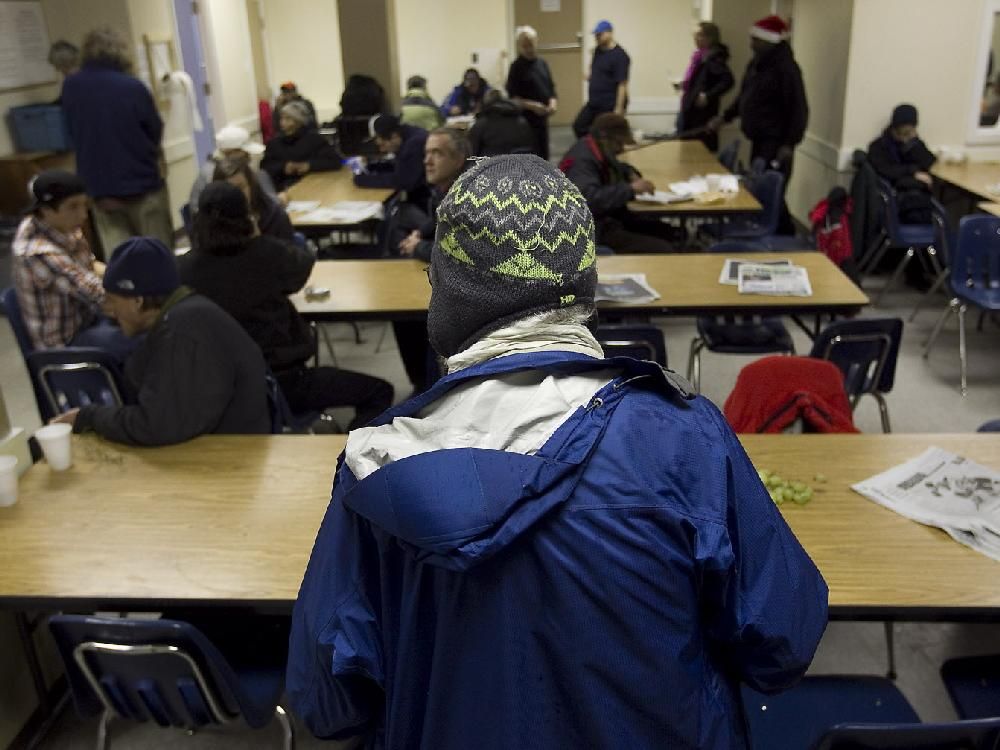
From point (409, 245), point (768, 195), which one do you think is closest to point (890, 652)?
point (409, 245)

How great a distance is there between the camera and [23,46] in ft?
21.7

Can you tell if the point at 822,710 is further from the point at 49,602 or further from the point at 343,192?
the point at 343,192

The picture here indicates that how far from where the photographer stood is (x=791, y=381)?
99.4 inches

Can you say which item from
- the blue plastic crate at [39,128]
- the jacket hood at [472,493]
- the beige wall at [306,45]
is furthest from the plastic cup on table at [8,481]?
the beige wall at [306,45]

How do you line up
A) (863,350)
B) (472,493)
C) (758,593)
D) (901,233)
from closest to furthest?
(472,493), (758,593), (863,350), (901,233)

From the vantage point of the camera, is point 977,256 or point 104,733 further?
point 977,256

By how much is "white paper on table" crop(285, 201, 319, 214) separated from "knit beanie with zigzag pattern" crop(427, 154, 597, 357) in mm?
4267

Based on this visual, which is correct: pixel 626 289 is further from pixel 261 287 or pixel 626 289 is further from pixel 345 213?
pixel 345 213

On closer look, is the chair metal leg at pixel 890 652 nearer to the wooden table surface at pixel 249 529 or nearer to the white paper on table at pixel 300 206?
the wooden table surface at pixel 249 529

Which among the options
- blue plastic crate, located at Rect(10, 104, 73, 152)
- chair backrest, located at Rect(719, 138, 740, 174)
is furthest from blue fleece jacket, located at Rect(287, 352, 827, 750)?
blue plastic crate, located at Rect(10, 104, 73, 152)

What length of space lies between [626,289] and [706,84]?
205 inches

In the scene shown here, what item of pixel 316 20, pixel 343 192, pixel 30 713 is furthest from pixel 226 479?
pixel 316 20

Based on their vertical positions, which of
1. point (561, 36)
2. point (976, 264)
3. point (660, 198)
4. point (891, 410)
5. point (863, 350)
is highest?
point (561, 36)

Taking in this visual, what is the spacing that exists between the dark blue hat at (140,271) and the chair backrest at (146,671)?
3.50 ft
